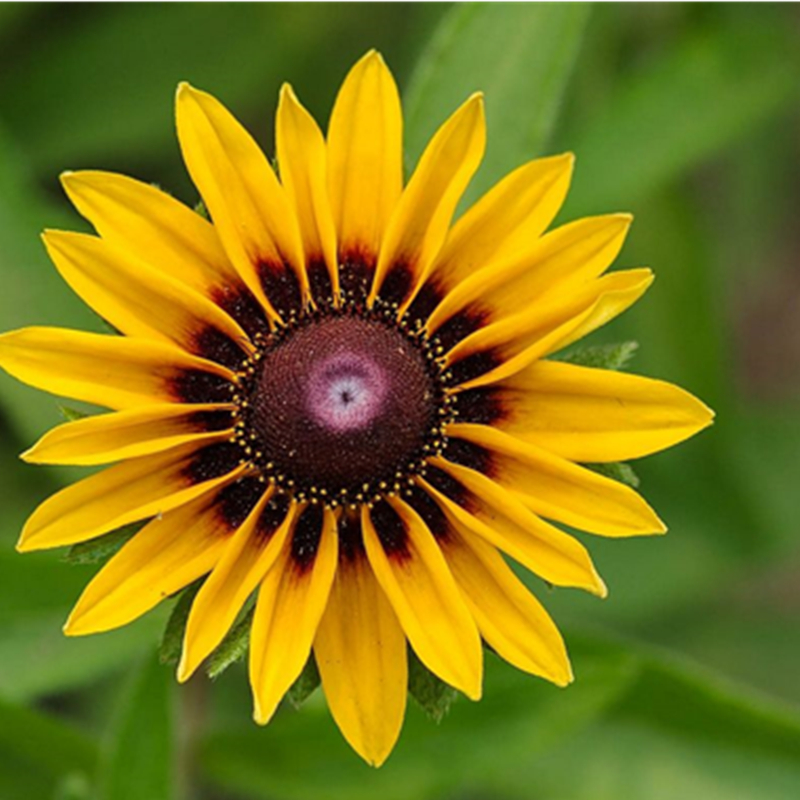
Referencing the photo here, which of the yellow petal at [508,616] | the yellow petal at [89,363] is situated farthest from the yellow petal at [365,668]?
the yellow petal at [89,363]

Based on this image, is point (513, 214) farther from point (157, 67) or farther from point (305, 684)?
point (157, 67)

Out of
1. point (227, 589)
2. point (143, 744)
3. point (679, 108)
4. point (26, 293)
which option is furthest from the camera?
point (679, 108)

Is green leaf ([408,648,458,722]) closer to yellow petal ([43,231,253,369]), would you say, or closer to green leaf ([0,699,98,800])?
yellow petal ([43,231,253,369])

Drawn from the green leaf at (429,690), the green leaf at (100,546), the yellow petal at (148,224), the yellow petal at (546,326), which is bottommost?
the green leaf at (429,690)

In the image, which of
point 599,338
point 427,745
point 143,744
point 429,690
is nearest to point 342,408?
point 429,690

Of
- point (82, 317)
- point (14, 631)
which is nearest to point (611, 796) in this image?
point (14, 631)

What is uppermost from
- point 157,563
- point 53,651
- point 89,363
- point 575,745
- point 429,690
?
point 89,363

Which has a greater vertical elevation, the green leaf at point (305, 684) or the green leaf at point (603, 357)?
the green leaf at point (603, 357)

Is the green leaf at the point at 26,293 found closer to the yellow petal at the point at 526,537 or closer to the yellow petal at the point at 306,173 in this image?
the yellow petal at the point at 306,173
